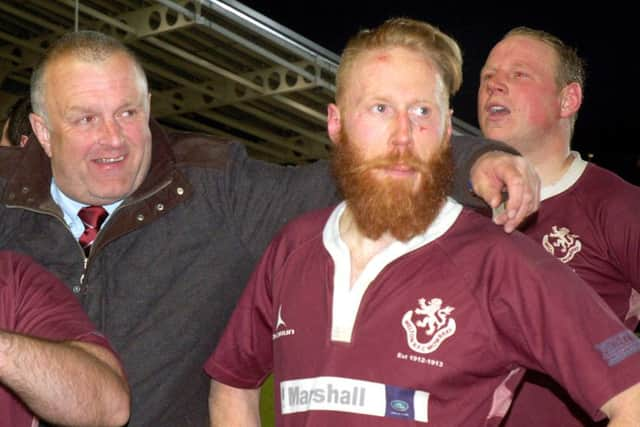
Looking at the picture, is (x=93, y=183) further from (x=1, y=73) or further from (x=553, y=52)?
(x=1, y=73)

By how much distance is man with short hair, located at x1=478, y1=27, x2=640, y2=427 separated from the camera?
257cm

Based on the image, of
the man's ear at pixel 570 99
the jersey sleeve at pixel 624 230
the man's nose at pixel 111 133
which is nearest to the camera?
the man's nose at pixel 111 133

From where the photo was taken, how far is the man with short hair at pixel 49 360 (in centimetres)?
186

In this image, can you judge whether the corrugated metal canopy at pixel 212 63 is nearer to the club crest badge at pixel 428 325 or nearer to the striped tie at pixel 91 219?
the striped tie at pixel 91 219

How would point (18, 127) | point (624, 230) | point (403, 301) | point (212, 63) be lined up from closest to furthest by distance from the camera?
point (403, 301)
point (624, 230)
point (18, 127)
point (212, 63)

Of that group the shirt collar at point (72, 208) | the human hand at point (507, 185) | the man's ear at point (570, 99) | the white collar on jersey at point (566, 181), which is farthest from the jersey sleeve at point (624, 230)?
the shirt collar at point (72, 208)

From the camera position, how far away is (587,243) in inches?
109

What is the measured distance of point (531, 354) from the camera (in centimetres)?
176

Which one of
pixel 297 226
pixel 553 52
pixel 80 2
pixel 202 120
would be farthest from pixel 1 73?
pixel 297 226

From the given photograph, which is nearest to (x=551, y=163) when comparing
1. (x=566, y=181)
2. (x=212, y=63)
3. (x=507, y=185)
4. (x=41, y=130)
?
(x=566, y=181)

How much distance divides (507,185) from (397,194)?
21cm

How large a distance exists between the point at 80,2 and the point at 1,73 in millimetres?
1486

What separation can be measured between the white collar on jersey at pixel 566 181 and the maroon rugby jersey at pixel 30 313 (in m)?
1.40

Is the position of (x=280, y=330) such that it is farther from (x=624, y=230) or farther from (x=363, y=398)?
(x=624, y=230)
